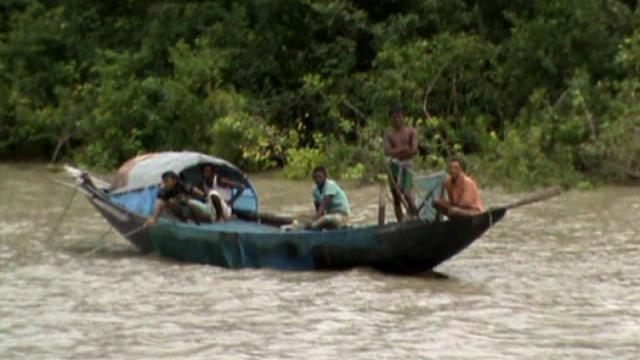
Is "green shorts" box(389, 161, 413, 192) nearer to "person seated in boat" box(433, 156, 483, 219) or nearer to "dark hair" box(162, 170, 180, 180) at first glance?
"person seated in boat" box(433, 156, 483, 219)

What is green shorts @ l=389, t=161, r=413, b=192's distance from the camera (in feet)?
48.2

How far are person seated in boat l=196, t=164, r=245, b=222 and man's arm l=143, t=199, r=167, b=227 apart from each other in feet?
1.56

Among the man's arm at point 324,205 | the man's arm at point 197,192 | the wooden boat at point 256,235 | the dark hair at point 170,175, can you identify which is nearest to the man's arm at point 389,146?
the wooden boat at point 256,235

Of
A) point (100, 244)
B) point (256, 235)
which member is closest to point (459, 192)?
point (256, 235)

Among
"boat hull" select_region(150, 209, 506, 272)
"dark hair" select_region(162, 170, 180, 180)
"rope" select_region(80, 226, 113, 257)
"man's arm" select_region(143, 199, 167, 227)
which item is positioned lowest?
"rope" select_region(80, 226, 113, 257)

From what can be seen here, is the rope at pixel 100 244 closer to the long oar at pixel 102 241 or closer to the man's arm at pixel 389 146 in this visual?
the long oar at pixel 102 241

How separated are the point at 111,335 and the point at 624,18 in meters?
14.0

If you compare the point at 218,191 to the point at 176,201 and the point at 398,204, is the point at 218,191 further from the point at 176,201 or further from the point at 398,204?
the point at 398,204

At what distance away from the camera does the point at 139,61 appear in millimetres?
26891

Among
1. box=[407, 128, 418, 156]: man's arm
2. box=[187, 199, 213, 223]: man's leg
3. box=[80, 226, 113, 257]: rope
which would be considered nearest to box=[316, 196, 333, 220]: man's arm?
box=[407, 128, 418, 156]: man's arm

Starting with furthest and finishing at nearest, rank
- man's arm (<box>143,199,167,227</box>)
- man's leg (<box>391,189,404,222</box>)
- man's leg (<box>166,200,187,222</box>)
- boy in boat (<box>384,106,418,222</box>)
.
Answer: man's leg (<box>166,200,187,222</box>)
man's arm (<box>143,199,167,227</box>)
boy in boat (<box>384,106,418,222</box>)
man's leg (<box>391,189,404,222</box>)

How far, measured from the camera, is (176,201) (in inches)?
615

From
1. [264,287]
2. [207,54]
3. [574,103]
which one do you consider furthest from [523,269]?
[207,54]

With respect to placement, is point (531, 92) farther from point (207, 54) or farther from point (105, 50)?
point (105, 50)
